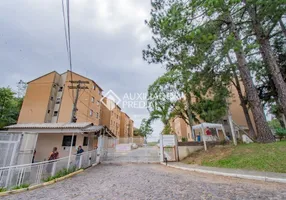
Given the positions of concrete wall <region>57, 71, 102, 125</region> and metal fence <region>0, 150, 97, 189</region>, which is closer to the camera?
metal fence <region>0, 150, 97, 189</region>

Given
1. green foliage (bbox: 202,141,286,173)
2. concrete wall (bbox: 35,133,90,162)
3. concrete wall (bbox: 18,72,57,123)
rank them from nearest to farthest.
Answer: green foliage (bbox: 202,141,286,173) → concrete wall (bbox: 35,133,90,162) → concrete wall (bbox: 18,72,57,123)

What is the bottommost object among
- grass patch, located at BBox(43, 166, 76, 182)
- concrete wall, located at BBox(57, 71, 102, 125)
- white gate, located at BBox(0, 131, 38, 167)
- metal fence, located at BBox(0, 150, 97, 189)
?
grass patch, located at BBox(43, 166, 76, 182)

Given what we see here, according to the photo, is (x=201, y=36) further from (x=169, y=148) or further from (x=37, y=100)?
(x=37, y=100)

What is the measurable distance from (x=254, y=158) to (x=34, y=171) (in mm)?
10368

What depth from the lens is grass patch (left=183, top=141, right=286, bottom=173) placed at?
20.2ft

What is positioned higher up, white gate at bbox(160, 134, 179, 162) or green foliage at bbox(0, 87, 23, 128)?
green foliage at bbox(0, 87, 23, 128)

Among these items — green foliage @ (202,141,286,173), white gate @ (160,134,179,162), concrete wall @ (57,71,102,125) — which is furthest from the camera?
→ concrete wall @ (57,71,102,125)

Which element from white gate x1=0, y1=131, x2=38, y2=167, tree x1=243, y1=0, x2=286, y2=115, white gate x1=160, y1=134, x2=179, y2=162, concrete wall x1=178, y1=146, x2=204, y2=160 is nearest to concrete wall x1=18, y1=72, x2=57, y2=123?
white gate x1=0, y1=131, x2=38, y2=167

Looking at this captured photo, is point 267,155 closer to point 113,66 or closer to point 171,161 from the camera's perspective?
point 171,161

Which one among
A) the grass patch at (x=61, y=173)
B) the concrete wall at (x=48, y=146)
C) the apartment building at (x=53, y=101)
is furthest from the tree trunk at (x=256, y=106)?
the apartment building at (x=53, y=101)

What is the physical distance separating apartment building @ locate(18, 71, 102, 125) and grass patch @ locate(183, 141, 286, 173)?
2023 cm

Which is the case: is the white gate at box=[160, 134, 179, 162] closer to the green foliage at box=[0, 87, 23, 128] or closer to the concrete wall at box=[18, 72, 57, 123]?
the concrete wall at box=[18, 72, 57, 123]

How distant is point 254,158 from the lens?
693 cm

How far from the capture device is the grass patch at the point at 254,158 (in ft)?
20.2
